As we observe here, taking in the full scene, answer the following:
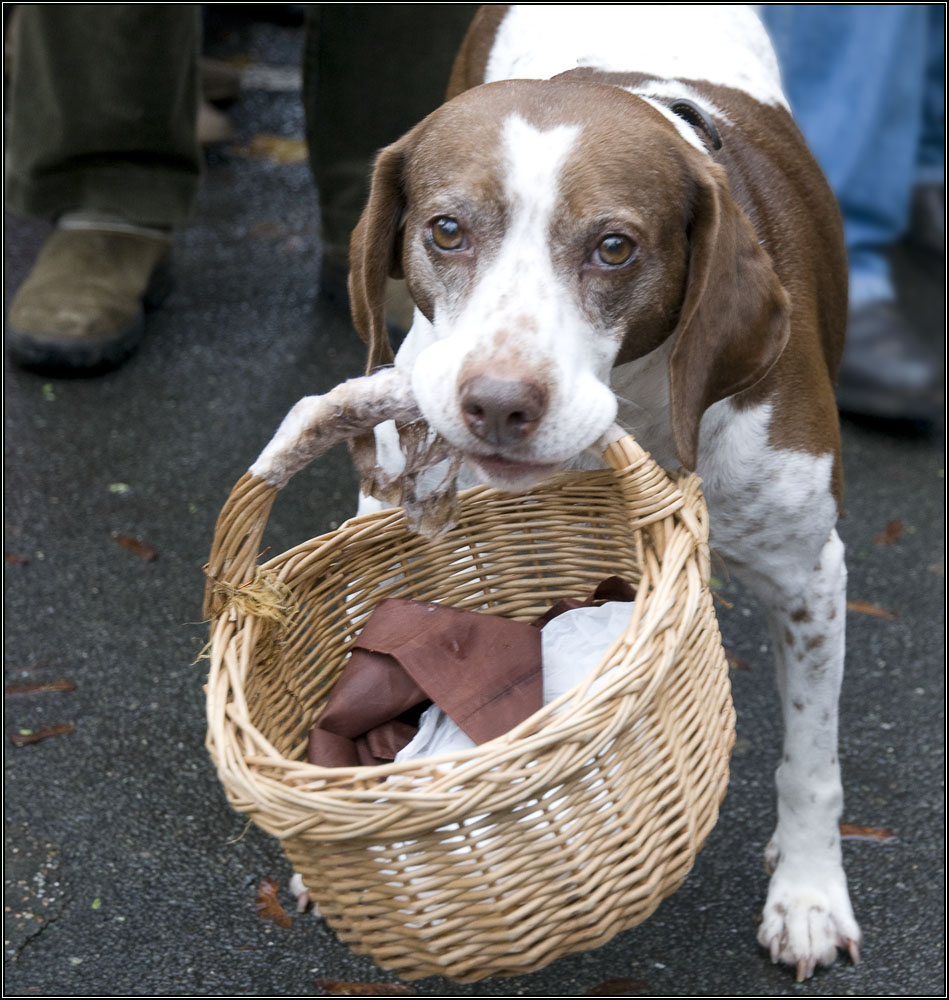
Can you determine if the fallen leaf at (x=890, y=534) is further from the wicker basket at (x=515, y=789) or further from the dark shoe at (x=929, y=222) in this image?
the wicker basket at (x=515, y=789)

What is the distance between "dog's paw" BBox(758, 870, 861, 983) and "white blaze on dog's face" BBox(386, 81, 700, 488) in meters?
1.00

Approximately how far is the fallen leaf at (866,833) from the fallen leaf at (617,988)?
22.0 inches

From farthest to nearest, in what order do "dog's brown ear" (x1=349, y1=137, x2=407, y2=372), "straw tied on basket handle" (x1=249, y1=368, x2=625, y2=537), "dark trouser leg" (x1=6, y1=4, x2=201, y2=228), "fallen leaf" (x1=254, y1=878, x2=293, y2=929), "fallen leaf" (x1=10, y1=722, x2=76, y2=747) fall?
1. "dark trouser leg" (x1=6, y1=4, x2=201, y2=228)
2. "fallen leaf" (x1=10, y1=722, x2=76, y2=747)
3. "fallen leaf" (x1=254, y1=878, x2=293, y2=929)
4. "dog's brown ear" (x1=349, y1=137, x2=407, y2=372)
5. "straw tied on basket handle" (x1=249, y1=368, x2=625, y2=537)

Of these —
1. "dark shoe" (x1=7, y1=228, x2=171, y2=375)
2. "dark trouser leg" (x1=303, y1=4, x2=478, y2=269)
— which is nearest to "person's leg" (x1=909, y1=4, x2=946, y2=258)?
"dark trouser leg" (x1=303, y1=4, x2=478, y2=269)

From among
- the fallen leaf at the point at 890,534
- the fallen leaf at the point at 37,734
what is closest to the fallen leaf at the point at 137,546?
the fallen leaf at the point at 37,734

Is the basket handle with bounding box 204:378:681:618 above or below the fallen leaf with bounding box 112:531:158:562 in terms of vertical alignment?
above

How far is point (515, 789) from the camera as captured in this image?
1468 mm

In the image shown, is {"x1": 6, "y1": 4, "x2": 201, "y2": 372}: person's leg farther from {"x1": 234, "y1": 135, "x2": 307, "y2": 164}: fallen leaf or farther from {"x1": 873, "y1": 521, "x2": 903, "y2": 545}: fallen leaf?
{"x1": 873, "y1": 521, "x2": 903, "y2": 545}: fallen leaf

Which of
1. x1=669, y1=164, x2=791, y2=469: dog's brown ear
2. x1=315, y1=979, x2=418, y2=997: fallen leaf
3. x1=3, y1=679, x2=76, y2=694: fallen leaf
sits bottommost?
x1=3, y1=679, x2=76, y2=694: fallen leaf

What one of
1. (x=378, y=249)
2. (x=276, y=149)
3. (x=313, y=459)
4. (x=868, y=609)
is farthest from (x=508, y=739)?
(x=276, y=149)

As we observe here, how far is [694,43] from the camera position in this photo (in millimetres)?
2609

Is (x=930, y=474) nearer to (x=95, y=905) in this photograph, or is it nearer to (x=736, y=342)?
(x=736, y=342)

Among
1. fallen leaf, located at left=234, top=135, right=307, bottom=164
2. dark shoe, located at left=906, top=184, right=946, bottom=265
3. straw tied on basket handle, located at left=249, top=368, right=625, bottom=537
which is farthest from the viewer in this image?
fallen leaf, located at left=234, top=135, right=307, bottom=164

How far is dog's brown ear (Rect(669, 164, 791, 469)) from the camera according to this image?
73.6 inches
